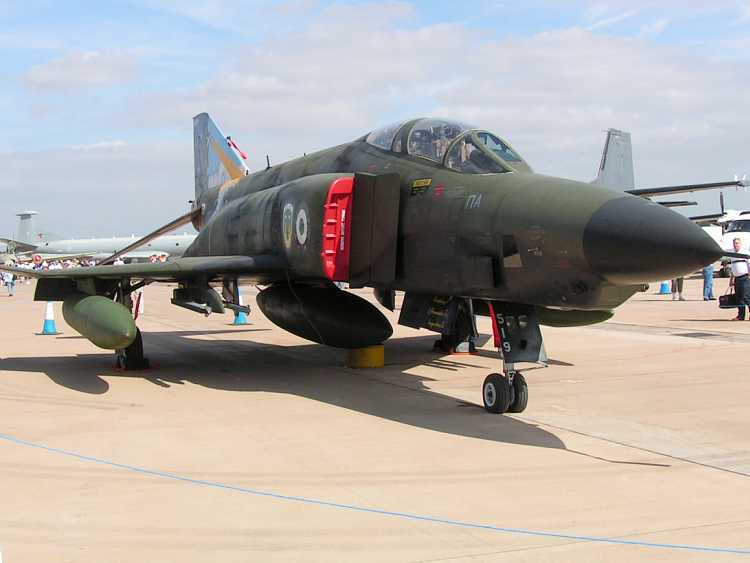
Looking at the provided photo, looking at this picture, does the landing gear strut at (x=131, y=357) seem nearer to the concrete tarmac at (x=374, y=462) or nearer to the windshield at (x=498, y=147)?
the concrete tarmac at (x=374, y=462)

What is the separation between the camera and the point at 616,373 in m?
10.4

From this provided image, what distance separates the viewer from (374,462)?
5992 mm

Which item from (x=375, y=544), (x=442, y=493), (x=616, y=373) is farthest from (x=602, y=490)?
(x=616, y=373)

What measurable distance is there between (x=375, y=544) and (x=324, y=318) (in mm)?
6557

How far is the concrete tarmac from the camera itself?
14.0ft

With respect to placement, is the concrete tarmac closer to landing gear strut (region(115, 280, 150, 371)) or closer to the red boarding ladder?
landing gear strut (region(115, 280, 150, 371))

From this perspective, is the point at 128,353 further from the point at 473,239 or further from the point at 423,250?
the point at 473,239

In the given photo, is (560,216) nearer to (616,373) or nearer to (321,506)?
(321,506)

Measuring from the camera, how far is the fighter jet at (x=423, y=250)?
638 centimetres

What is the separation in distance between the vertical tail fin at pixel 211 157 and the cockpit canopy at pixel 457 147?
271 inches

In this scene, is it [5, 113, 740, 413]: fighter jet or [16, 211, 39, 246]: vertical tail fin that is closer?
[5, 113, 740, 413]: fighter jet

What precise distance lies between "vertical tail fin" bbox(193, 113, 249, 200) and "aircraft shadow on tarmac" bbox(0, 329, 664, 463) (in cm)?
327

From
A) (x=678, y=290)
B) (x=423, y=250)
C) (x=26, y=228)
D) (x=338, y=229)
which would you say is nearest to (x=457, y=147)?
(x=423, y=250)

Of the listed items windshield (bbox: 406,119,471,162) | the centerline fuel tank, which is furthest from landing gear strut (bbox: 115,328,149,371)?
windshield (bbox: 406,119,471,162)
